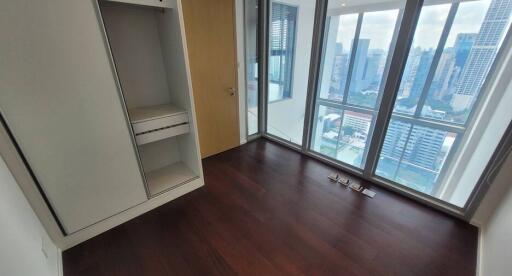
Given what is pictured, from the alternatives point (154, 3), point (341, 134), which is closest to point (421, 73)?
point (341, 134)

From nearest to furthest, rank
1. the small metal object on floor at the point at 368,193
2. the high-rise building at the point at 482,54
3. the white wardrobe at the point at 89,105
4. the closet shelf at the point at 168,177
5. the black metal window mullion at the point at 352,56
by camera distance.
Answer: the white wardrobe at the point at 89,105
the high-rise building at the point at 482,54
the closet shelf at the point at 168,177
the small metal object on floor at the point at 368,193
the black metal window mullion at the point at 352,56

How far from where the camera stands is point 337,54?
2.85 meters

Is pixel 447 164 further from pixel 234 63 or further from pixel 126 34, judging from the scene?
pixel 126 34

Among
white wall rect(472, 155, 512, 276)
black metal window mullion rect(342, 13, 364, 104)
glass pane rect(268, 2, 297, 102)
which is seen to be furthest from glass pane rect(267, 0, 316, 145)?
white wall rect(472, 155, 512, 276)

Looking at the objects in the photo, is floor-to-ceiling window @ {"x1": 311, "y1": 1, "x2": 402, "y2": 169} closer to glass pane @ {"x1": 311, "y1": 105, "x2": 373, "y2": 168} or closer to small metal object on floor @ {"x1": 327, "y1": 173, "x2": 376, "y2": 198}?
glass pane @ {"x1": 311, "y1": 105, "x2": 373, "y2": 168}

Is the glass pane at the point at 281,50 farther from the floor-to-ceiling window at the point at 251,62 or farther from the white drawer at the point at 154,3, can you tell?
the white drawer at the point at 154,3

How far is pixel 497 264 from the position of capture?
122 centimetres

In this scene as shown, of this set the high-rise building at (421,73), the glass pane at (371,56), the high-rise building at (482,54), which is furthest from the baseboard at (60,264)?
the high-rise building at (482,54)

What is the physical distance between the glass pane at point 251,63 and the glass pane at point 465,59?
2.24 metres

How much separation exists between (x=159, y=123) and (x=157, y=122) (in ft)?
0.06

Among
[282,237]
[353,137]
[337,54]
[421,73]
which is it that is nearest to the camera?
[282,237]

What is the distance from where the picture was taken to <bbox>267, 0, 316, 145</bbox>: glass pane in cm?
321

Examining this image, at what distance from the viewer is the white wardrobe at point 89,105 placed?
45.6 inches

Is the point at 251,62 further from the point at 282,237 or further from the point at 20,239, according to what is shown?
the point at 20,239
